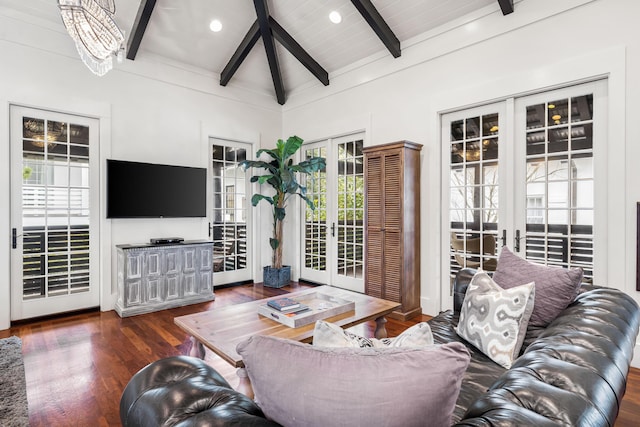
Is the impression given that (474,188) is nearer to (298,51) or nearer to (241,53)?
(298,51)

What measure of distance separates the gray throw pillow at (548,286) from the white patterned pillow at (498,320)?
→ 0.19 m

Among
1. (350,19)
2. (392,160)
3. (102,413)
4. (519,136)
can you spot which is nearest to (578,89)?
(519,136)

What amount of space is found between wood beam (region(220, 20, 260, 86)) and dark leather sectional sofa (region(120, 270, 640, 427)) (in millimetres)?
4407

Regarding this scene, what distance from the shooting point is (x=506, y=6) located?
3.25m

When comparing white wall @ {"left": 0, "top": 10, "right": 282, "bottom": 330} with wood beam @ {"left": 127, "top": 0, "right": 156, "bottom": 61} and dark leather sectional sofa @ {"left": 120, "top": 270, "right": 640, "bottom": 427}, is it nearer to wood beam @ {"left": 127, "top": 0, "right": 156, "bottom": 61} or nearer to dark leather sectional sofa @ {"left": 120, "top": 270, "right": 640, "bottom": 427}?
wood beam @ {"left": 127, "top": 0, "right": 156, "bottom": 61}

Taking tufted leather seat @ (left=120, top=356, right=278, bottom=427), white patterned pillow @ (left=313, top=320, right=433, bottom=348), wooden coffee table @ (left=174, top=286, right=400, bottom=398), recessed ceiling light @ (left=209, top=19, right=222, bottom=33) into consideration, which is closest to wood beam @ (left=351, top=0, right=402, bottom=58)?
recessed ceiling light @ (left=209, top=19, right=222, bottom=33)

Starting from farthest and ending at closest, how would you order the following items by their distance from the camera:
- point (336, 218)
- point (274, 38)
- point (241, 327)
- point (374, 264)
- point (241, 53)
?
point (336, 218)
point (274, 38)
point (241, 53)
point (374, 264)
point (241, 327)

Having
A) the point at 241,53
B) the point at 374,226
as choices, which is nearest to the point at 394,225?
the point at 374,226

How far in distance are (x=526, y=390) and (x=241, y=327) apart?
174cm

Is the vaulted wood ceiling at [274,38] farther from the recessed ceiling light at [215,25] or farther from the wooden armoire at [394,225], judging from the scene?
the wooden armoire at [394,225]

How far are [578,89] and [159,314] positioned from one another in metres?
4.91

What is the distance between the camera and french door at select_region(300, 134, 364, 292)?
495cm

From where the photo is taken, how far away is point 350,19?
4.20m

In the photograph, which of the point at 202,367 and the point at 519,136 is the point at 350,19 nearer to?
the point at 519,136
